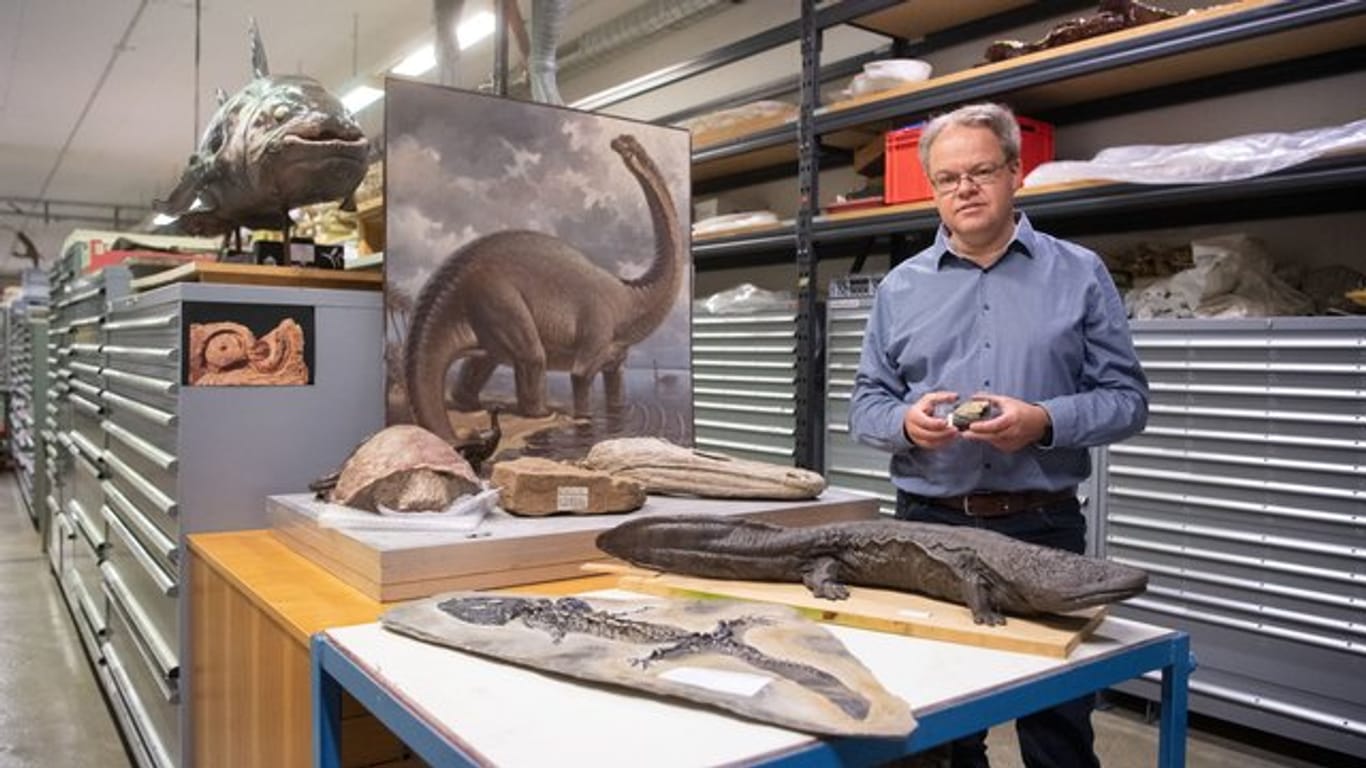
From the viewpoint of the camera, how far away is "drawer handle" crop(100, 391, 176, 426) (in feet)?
6.81

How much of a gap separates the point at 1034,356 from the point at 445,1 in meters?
2.18

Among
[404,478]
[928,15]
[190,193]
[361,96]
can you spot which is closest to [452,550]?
[404,478]

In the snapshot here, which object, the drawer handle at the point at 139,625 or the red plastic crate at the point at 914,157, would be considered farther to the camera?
the red plastic crate at the point at 914,157

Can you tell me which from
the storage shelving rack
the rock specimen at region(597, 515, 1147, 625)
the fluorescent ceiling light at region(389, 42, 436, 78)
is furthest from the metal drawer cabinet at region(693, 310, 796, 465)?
the fluorescent ceiling light at region(389, 42, 436, 78)

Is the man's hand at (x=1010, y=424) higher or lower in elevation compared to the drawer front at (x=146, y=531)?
higher

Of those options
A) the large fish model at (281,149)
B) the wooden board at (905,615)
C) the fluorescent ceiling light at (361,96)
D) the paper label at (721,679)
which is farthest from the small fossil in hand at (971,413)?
the fluorescent ceiling light at (361,96)

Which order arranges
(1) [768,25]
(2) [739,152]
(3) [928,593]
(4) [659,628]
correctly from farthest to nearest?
(1) [768,25] < (2) [739,152] < (3) [928,593] < (4) [659,628]

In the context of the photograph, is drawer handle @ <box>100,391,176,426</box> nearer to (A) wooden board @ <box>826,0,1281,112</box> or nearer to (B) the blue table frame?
(B) the blue table frame

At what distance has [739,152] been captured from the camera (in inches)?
167

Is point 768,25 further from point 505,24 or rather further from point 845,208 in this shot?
point 505,24

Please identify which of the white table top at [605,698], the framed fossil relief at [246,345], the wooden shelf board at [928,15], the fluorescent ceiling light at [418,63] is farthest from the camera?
the fluorescent ceiling light at [418,63]

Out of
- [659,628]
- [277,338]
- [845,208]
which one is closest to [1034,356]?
[659,628]

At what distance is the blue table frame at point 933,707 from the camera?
904 mm

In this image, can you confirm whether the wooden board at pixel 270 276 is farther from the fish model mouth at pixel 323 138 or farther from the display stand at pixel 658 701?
the display stand at pixel 658 701
